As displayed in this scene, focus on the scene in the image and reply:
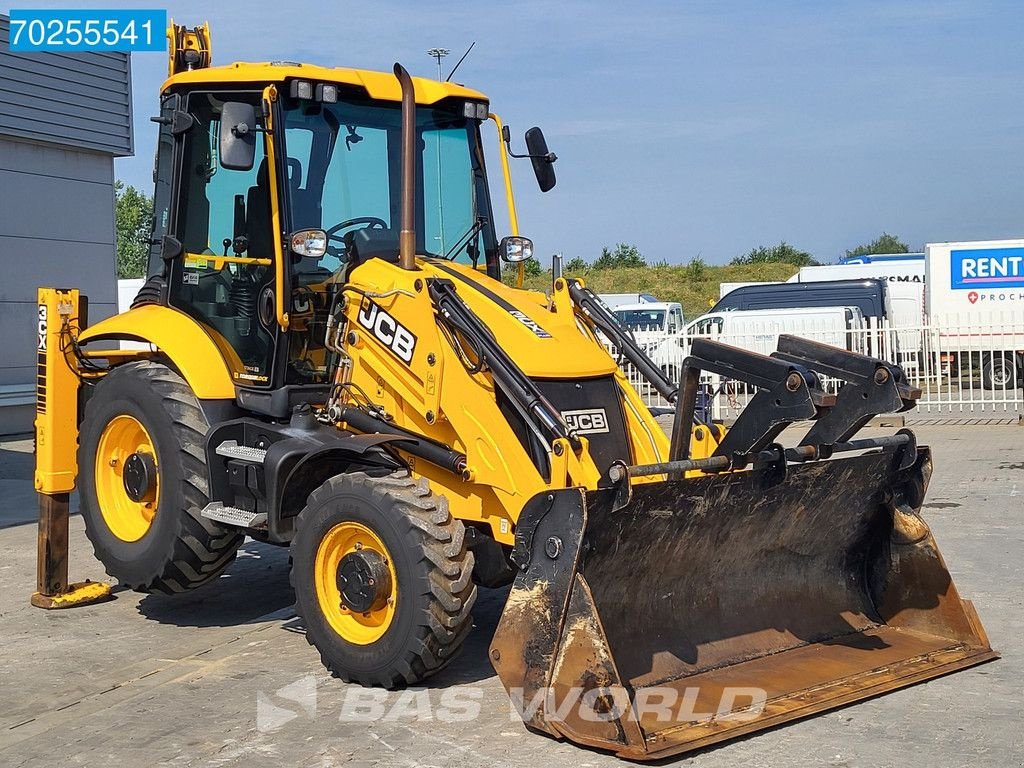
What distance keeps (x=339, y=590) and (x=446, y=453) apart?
2.69 ft

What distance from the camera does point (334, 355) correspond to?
23.2 feet

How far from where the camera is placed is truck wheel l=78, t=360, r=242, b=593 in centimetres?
709

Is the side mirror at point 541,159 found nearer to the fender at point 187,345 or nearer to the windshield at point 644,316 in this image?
the fender at point 187,345

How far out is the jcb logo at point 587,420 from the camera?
6332 millimetres

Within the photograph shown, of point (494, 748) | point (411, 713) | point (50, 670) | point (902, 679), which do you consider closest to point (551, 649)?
point (494, 748)

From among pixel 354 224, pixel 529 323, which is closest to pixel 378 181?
pixel 354 224

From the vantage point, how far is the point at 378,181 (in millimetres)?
7238

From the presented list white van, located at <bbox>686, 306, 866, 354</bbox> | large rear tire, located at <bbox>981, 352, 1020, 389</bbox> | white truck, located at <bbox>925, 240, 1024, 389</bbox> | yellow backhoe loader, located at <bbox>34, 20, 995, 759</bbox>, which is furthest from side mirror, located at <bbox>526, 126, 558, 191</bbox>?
white truck, located at <bbox>925, 240, 1024, 389</bbox>

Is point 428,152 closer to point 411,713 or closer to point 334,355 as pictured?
point 334,355

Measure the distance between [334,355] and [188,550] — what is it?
1341 millimetres

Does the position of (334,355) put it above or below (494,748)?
above

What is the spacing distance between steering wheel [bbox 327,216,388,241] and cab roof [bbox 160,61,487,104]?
689 millimetres

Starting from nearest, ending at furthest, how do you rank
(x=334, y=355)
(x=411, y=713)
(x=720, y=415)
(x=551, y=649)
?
(x=551, y=649) → (x=411, y=713) → (x=334, y=355) → (x=720, y=415)

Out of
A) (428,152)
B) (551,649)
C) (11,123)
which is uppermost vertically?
(11,123)
